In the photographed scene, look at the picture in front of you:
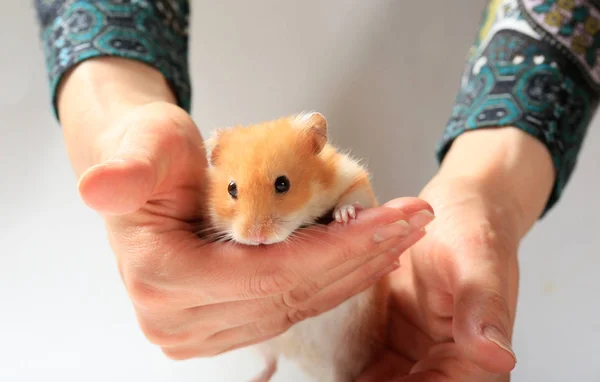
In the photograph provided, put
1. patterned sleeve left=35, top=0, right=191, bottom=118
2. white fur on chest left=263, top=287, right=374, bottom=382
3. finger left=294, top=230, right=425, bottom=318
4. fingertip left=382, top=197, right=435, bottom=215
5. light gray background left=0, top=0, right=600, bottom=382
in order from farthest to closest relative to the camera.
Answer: light gray background left=0, top=0, right=600, bottom=382 < patterned sleeve left=35, top=0, right=191, bottom=118 < white fur on chest left=263, top=287, right=374, bottom=382 < finger left=294, top=230, right=425, bottom=318 < fingertip left=382, top=197, right=435, bottom=215

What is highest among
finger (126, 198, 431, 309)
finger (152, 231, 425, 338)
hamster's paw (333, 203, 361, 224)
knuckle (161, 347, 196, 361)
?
hamster's paw (333, 203, 361, 224)

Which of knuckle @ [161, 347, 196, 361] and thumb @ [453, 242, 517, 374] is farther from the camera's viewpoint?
knuckle @ [161, 347, 196, 361]

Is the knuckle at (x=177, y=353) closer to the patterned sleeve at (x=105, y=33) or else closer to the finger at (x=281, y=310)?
the finger at (x=281, y=310)

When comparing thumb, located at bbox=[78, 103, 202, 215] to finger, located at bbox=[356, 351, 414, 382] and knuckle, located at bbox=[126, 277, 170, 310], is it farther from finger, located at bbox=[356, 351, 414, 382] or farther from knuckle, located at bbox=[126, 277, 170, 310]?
finger, located at bbox=[356, 351, 414, 382]

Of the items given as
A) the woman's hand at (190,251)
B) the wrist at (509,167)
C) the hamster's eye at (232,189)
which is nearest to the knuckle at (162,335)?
the woman's hand at (190,251)

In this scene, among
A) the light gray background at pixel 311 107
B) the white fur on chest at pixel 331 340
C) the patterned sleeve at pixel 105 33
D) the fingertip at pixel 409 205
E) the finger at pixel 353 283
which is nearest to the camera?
the fingertip at pixel 409 205

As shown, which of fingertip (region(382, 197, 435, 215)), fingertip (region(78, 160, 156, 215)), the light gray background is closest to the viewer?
fingertip (region(78, 160, 156, 215))

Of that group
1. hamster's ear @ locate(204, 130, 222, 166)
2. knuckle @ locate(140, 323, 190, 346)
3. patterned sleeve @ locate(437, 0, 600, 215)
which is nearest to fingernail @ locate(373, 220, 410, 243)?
hamster's ear @ locate(204, 130, 222, 166)
